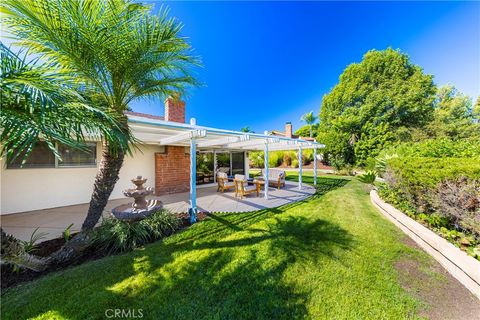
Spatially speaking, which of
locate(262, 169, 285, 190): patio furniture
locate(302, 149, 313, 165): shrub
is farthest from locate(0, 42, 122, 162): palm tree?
locate(302, 149, 313, 165): shrub

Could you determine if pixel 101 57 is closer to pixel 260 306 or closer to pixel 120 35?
pixel 120 35

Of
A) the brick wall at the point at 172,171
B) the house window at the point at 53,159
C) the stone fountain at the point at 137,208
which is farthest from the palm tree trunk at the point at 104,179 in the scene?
the brick wall at the point at 172,171

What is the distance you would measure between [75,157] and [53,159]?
0.65 m

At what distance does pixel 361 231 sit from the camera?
4957 mm

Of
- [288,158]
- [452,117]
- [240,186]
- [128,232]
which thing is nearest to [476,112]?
[452,117]

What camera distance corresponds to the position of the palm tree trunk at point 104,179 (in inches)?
150

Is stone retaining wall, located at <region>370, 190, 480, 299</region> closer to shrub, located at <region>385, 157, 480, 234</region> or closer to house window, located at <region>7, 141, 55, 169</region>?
shrub, located at <region>385, 157, 480, 234</region>

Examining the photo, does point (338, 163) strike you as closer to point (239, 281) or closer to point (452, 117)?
point (239, 281)

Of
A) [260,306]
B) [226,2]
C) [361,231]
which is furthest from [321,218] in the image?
[226,2]

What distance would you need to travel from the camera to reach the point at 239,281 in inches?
119

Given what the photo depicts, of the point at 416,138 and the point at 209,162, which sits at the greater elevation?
the point at 416,138

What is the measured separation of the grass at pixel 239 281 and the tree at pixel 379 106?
58.0ft

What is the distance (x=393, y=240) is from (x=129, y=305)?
6092 millimetres

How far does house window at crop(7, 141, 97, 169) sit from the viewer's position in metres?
6.32
